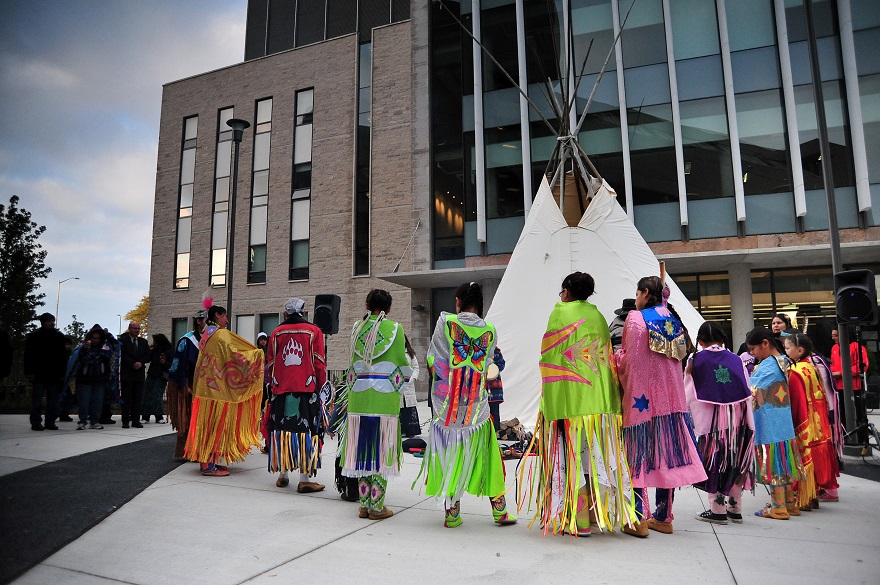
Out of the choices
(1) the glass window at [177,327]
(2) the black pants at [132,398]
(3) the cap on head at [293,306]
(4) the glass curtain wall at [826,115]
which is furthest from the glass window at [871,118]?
(1) the glass window at [177,327]

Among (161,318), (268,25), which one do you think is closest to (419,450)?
(161,318)

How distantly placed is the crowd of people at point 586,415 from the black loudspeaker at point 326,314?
3178 millimetres

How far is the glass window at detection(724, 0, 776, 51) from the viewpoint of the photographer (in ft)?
46.3

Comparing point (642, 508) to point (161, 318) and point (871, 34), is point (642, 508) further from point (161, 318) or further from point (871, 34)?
point (161, 318)

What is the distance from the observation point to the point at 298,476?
231 inches

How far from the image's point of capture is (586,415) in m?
3.80

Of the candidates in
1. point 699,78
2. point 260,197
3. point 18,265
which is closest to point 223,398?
point 18,265

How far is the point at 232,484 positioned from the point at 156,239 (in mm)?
19106

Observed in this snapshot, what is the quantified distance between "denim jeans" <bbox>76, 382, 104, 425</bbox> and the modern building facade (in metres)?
8.42

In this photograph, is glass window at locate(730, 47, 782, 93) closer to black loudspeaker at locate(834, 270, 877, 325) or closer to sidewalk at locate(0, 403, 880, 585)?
black loudspeaker at locate(834, 270, 877, 325)

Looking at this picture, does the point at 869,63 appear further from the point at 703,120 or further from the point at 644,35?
the point at 644,35

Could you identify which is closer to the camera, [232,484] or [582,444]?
[582,444]

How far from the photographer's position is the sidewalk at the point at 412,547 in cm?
296

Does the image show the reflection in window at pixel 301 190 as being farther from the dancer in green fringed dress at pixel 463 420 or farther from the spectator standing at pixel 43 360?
the dancer in green fringed dress at pixel 463 420
